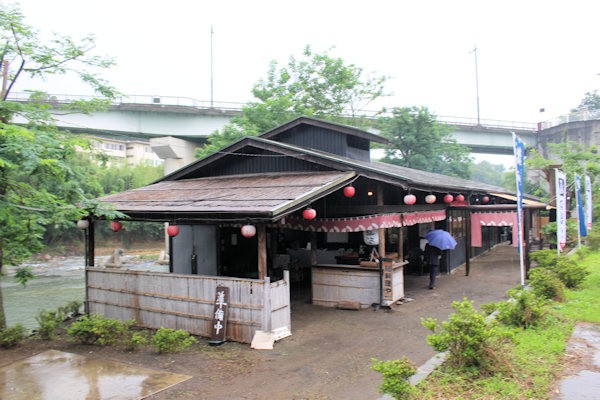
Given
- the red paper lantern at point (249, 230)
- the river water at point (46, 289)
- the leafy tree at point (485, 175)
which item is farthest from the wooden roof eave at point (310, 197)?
the leafy tree at point (485, 175)

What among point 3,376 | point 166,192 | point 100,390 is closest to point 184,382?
point 100,390

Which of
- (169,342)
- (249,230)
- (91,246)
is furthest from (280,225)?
(91,246)

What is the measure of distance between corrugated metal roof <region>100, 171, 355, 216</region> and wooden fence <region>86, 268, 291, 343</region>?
5.25 feet

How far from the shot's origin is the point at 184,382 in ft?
25.0

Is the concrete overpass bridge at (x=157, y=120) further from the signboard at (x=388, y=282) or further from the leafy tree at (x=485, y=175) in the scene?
the leafy tree at (x=485, y=175)

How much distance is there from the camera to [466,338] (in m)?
6.58

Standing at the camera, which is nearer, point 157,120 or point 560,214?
point 560,214

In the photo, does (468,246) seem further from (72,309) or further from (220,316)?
(72,309)

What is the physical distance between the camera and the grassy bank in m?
6.01

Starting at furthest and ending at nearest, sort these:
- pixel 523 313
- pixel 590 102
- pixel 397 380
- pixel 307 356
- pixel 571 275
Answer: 1. pixel 590 102
2. pixel 571 275
3. pixel 523 313
4. pixel 307 356
5. pixel 397 380

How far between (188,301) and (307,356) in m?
3.27

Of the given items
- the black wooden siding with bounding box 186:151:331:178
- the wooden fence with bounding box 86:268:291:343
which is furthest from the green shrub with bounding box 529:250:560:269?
the wooden fence with bounding box 86:268:291:343

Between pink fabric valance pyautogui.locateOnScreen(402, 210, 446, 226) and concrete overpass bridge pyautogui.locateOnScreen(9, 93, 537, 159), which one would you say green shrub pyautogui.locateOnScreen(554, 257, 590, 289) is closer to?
pink fabric valance pyautogui.locateOnScreen(402, 210, 446, 226)

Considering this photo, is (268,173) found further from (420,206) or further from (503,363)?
(503,363)
